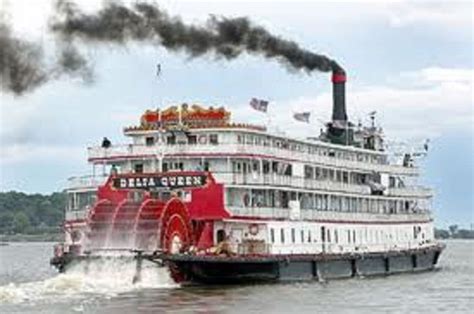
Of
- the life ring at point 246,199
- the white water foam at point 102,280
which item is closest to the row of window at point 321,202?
the life ring at point 246,199

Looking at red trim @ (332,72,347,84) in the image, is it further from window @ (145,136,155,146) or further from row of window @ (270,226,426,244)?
window @ (145,136,155,146)

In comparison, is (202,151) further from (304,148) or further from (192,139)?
(304,148)

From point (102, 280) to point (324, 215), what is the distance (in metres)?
13.7

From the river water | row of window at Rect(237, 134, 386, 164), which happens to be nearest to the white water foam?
the river water

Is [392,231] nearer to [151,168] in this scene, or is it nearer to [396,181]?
[396,181]

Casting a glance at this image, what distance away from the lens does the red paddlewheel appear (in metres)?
47.5

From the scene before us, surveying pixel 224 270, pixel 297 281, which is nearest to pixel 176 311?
pixel 224 270

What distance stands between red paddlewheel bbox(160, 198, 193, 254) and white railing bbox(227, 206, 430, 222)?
2.12 meters

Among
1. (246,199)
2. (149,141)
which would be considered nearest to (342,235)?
(246,199)

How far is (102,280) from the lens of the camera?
46.1m

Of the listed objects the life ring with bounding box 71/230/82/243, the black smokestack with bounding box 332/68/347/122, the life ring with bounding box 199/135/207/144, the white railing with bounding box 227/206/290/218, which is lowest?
the life ring with bounding box 71/230/82/243

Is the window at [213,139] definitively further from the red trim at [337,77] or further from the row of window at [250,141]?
the red trim at [337,77]

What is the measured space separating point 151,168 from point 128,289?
8.61 m

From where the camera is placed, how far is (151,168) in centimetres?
5219
